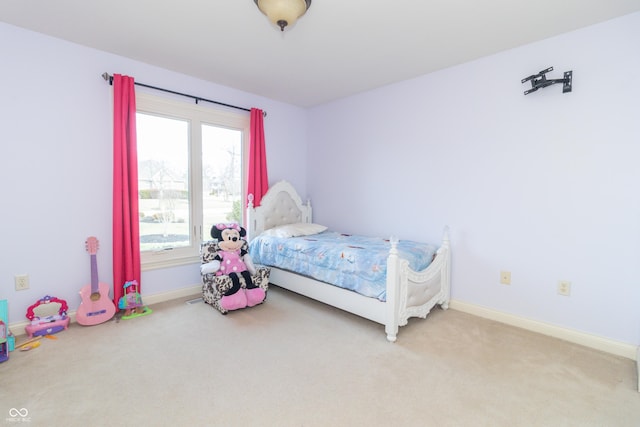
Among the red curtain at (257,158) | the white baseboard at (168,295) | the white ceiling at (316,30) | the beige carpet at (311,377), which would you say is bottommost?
the beige carpet at (311,377)

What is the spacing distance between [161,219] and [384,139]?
2.70 m

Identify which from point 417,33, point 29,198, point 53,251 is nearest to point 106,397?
point 53,251

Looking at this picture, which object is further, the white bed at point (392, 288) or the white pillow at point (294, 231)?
the white pillow at point (294, 231)

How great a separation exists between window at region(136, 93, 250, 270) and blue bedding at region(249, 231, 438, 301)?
704mm

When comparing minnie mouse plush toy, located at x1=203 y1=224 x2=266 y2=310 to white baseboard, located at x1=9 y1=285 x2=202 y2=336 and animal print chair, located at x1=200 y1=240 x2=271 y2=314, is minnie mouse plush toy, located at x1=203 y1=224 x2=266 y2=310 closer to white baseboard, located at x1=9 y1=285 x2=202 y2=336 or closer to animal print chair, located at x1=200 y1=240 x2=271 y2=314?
animal print chair, located at x1=200 y1=240 x2=271 y2=314

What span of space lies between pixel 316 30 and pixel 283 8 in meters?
0.66

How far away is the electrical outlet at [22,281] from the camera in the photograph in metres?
2.49

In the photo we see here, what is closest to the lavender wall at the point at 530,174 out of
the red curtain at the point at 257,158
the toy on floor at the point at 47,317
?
the red curtain at the point at 257,158

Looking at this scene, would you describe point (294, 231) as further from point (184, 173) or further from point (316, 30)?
point (316, 30)

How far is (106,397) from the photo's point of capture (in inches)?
67.7

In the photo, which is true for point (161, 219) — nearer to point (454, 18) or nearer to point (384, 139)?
point (384, 139)

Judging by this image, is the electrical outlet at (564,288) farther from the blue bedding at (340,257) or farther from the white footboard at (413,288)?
the blue bedding at (340,257)

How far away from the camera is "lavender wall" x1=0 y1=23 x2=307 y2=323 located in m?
2.44

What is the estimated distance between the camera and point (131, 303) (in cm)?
286
